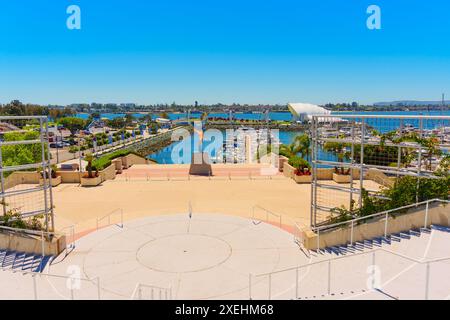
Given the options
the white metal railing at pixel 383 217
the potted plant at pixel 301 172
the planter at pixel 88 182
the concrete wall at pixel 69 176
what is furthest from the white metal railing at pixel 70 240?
the potted plant at pixel 301 172

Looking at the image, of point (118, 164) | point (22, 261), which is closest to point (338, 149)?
point (118, 164)

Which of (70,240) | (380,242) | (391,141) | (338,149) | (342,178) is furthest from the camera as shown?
(342,178)

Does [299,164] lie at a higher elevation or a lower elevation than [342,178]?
higher

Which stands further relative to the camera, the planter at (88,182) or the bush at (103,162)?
the bush at (103,162)

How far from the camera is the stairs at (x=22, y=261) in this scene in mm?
11023

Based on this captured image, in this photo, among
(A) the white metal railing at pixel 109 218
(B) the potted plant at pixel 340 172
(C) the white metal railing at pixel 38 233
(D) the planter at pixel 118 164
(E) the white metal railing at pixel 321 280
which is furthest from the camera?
(D) the planter at pixel 118 164

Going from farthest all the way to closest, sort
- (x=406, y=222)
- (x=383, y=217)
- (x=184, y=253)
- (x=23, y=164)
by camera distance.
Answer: (x=23, y=164) < (x=184, y=253) < (x=383, y=217) < (x=406, y=222)

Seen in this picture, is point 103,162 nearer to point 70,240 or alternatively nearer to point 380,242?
point 70,240

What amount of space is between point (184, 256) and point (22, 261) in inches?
204

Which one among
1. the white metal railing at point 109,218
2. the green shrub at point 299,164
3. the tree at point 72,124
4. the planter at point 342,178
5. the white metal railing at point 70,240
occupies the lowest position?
the white metal railing at point 70,240

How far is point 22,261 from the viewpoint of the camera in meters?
11.5

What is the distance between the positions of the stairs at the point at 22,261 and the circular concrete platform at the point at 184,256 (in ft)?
1.49

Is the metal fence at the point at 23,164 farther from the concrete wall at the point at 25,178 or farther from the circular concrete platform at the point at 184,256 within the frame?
the circular concrete platform at the point at 184,256
